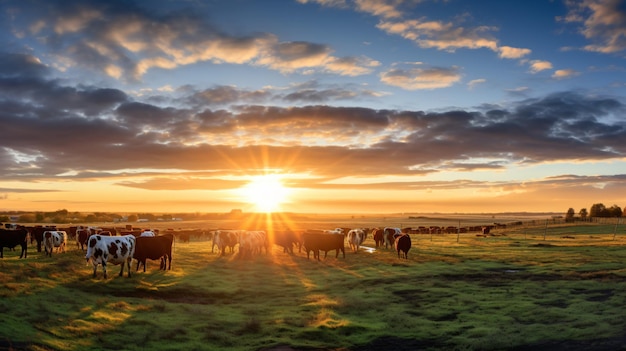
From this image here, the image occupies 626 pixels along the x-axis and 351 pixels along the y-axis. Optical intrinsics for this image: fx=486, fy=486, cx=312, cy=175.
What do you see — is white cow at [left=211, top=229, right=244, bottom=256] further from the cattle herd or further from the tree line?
the tree line

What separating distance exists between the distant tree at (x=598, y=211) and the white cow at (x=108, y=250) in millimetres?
132965

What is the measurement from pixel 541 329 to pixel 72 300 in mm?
18103

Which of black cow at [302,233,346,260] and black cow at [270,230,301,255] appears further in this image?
black cow at [270,230,301,255]

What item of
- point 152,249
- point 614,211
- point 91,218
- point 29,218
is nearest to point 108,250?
point 152,249

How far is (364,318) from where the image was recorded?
64.6 ft

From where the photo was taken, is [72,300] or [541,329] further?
[72,300]

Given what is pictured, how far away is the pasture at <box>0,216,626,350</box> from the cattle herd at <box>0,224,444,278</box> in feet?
3.90

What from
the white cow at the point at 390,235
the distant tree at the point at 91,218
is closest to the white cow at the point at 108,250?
the white cow at the point at 390,235

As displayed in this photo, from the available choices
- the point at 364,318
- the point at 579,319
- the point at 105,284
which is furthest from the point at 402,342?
the point at 105,284

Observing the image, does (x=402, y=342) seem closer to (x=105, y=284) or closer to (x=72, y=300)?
(x=72, y=300)

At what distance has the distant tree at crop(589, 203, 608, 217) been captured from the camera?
128875 mm

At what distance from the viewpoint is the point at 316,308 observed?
21.5m


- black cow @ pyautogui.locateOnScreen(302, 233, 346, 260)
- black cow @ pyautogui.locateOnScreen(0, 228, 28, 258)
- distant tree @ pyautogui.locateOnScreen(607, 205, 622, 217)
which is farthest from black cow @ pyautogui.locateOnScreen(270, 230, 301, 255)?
distant tree @ pyautogui.locateOnScreen(607, 205, 622, 217)

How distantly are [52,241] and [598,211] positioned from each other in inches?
5348
